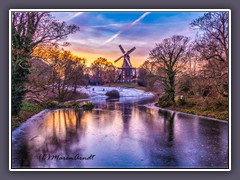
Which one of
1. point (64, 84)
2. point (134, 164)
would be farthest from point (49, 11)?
point (134, 164)

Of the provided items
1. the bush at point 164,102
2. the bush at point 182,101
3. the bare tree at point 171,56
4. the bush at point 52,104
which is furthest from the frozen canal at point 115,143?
the bush at point 164,102

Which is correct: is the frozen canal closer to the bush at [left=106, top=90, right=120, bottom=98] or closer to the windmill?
the bush at [left=106, top=90, right=120, bottom=98]

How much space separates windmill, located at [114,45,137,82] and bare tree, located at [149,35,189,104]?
77 centimetres

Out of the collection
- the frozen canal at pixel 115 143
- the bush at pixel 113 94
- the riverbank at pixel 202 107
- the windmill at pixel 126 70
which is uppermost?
the windmill at pixel 126 70

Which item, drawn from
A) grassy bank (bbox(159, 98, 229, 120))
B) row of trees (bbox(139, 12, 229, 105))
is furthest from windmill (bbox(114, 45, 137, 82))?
grassy bank (bbox(159, 98, 229, 120))

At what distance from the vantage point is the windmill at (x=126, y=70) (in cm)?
647

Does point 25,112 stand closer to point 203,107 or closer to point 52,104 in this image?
point 52,104

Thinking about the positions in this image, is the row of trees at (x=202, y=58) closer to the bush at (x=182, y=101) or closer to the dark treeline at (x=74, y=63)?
the dark treeline at (x=74, y=63)

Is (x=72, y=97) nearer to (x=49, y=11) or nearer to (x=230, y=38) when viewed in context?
(x=49, y=11)

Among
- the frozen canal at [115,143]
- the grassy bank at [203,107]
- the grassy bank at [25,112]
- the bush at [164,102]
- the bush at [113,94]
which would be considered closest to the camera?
the frozen canal at [115,143]

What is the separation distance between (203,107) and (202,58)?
2.91 m

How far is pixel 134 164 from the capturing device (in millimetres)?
4949

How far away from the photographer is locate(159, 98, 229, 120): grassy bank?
25.0 feet

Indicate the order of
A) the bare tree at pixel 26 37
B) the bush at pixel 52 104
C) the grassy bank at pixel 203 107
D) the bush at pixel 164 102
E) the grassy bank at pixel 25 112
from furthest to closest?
the bush at pixel 164 102
the bush at pixel 52 104
the grassy bank at pixel 203 107
the grassy bank at pixel 25 112
the bare tree at pixel 26 37
